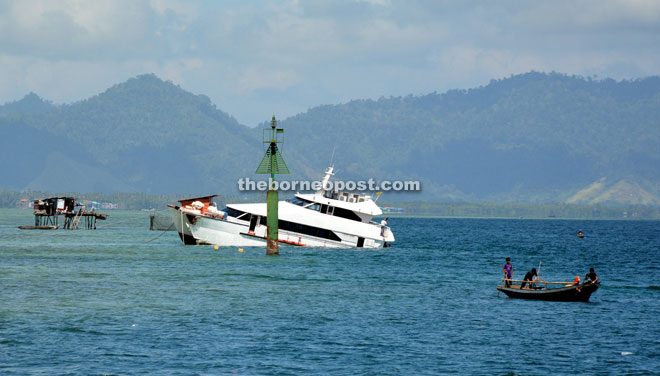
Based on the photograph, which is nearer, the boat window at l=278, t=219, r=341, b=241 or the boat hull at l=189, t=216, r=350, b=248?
the boat hull at l=189, t=216, r=350, b=248

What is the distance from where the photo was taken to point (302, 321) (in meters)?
42.8

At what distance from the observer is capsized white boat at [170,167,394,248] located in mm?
80438

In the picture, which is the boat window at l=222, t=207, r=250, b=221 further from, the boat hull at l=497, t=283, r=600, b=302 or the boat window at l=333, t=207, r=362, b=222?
the boat hull at l=497, t=283, r=600, b=302

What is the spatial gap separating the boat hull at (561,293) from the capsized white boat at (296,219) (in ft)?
97.5

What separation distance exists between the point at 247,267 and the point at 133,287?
14.6 meters

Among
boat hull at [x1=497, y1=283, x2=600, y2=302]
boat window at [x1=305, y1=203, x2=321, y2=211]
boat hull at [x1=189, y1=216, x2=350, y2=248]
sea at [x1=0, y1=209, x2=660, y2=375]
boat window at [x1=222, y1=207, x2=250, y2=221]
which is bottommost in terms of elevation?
sea at [x1=0, y1=209, x2=660, y2=375]

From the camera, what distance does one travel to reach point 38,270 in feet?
215

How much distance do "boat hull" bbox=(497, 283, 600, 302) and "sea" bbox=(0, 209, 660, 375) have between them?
2.09 ft

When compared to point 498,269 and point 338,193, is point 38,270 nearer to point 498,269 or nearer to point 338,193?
point 338,193

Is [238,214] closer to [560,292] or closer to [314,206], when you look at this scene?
[314,206]

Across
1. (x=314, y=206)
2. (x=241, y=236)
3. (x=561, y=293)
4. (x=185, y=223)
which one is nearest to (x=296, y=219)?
(x=314, y=206)

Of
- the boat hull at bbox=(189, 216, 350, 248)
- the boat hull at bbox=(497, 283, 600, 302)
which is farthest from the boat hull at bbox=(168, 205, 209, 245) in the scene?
the boat hull at bbox=(497, 283, 600, 302)

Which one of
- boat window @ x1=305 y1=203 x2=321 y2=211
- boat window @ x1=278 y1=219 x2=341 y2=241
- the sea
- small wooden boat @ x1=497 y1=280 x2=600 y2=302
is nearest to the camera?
the sea

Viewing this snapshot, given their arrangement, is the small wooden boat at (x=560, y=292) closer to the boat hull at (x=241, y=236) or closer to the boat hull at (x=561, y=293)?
the boat hull at (x=561, y=293)
